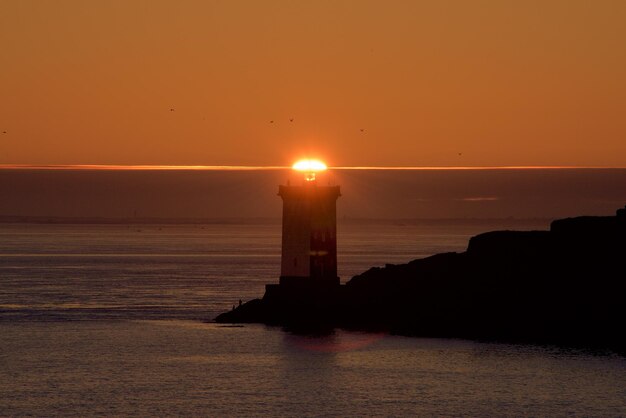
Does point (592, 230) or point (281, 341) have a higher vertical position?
point (592, 230)

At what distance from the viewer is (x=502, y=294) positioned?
6569 centimetres

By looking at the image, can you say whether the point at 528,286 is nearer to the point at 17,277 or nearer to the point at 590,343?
the point at 590,343

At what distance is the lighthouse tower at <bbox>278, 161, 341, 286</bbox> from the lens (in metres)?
72.1

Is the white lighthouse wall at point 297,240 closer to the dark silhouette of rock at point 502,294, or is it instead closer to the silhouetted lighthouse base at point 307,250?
the silhouetted lighthouse base at point 307,250

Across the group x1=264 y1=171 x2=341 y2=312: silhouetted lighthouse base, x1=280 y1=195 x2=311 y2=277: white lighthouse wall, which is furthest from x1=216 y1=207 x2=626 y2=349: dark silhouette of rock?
x1=280 y1=195 x2=311 y2=277: white lighthouse wall

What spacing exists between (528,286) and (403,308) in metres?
7.55

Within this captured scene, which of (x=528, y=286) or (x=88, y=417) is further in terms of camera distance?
(x=528, y=286)

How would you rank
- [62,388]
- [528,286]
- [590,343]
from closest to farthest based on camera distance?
[62,388] < [590,343] < [528,286]

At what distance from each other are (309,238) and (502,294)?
1275cm

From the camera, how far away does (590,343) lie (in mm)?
61406

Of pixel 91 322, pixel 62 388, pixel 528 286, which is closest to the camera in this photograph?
pixel 62 388

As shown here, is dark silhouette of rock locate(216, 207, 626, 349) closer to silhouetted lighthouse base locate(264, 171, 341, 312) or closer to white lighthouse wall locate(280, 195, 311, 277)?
silhouetted lighthouse base locate(264, 171, 341, 312)

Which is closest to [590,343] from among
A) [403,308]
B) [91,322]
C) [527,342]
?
[527,342]

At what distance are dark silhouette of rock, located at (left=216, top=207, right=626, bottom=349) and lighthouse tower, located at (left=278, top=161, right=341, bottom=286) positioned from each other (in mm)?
824
